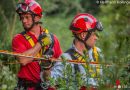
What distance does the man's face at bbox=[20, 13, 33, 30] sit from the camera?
332 inches

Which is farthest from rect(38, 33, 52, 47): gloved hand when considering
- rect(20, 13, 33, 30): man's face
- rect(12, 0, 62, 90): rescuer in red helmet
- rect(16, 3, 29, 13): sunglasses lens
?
rect(16, 3, 29, 13): sunglasses lens

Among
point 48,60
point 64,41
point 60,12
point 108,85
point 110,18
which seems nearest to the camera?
point 110,18

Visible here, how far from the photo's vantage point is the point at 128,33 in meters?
4.77

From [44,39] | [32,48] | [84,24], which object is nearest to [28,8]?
[44,39]

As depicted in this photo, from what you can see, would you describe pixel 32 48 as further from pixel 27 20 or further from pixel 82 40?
pixel 82 40

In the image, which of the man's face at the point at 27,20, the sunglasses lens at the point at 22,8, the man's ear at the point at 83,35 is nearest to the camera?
the man's ear at the point at 83,35

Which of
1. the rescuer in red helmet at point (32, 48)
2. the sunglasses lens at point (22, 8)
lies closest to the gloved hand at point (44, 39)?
the rescuer in red helmet at point (32, 48)

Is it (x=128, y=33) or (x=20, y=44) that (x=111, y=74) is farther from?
(x=20, y=44)

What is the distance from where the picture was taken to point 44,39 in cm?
833

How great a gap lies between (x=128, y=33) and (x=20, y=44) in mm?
3700

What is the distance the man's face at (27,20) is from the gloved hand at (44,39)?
0.26m

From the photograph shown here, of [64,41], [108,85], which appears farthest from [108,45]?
[64,41]

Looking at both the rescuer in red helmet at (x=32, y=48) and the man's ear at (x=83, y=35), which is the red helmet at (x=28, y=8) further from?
the man's ear at (x=83, y=35)

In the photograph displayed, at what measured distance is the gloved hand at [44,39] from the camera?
8.25 meters
